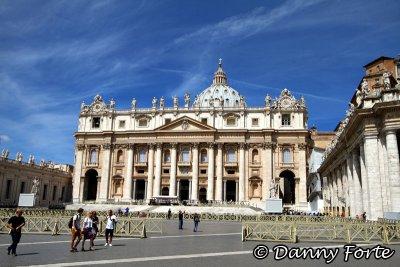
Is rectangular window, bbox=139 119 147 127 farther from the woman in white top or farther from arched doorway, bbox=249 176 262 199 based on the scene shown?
→ the woman in white top

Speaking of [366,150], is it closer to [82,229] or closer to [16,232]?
Result: [82,229]

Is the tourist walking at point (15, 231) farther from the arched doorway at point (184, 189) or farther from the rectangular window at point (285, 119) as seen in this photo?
the rectangular window at point (285, 119)

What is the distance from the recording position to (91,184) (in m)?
77.1

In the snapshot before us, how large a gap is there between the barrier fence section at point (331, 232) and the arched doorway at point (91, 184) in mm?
60081

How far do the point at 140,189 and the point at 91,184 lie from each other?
37.1ft

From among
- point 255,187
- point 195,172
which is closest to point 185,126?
point 195,172

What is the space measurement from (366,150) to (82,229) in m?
17.1

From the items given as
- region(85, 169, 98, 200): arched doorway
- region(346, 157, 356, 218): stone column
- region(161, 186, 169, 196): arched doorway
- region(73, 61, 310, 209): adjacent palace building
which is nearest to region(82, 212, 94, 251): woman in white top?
region(346, 157, 356, 218): stone column

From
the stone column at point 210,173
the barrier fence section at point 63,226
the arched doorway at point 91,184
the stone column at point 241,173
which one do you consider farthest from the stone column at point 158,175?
the barrier fence section at point 63,226

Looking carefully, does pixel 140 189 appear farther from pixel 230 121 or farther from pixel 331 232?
pixel 331 232

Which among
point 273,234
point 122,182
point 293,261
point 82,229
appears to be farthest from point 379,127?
point 122,182

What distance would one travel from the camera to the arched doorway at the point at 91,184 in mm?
74250

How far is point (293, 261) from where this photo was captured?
38.5 feet

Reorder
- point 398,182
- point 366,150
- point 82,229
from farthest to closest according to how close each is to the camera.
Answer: point 366,150 < point 398,182 < point 82,229
